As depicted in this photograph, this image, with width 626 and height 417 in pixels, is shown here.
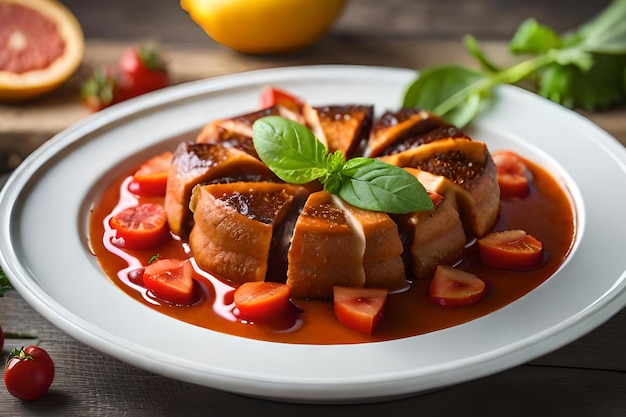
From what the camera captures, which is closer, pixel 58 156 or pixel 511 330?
pixel 511 330

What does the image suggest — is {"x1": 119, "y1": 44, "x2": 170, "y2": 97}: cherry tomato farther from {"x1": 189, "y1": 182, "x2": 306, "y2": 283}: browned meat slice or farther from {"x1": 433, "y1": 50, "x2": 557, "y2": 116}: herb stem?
{"x1": 189, "y1": 182, "x2": 306, "y2": 283}: browned meat slice

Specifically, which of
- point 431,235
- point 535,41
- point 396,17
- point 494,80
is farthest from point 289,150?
point 396,17

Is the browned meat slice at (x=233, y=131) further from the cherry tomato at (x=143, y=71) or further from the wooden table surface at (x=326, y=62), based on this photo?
the cherry tomato at (x=143, y=71)

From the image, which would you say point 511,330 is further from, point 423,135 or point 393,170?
point 423,135

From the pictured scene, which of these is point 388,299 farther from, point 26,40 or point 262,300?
point 26,40

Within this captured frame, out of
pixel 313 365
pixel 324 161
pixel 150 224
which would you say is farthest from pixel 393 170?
pixel 150 224

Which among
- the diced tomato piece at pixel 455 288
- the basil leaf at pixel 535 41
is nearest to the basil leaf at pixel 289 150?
the diced tomato piece at pixel 455 288
